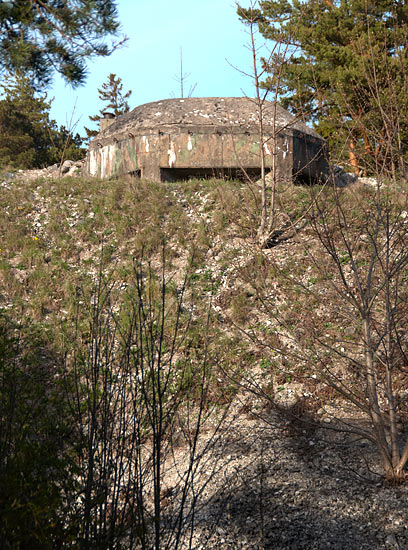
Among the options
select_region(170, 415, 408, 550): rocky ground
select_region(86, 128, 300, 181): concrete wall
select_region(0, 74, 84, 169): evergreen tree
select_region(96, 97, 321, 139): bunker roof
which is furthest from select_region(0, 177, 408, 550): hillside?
select_region(0, 74, 84, 169): evergreen tree

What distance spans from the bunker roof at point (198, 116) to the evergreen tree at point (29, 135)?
1276cm

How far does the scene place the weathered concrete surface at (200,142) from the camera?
13.2 meters

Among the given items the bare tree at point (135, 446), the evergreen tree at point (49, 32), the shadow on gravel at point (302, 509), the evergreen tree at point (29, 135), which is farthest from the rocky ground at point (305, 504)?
the evergreen tree at point (29, 135)

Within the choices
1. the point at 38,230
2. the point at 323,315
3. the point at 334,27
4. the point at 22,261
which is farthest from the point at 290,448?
the point at 334,27

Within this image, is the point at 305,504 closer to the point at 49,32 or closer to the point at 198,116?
the point at 49,32

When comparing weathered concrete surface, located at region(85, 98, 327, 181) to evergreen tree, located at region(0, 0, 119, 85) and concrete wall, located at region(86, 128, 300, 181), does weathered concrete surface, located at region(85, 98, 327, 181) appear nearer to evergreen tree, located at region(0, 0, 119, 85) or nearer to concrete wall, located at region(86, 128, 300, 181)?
concrete wall, located at region(86, 128, 300, 181)

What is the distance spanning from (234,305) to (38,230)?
5184 mm

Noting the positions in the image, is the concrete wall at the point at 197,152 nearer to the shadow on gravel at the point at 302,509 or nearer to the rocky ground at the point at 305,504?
the rocky ground at the point at 305,504

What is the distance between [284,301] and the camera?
8.77 metres

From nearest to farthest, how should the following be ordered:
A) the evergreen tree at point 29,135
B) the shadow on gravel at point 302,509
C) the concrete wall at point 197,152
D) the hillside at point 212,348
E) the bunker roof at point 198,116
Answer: the hillside at point 212,348 < the shadow on gravel at point 302,509 < the concrete wall at point 197,152 < the bunker roof at point 198,116 < the evergreen tree at point 29,135

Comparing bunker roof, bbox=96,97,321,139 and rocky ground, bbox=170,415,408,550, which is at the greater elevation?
bunker roof, bbox=96,97,321,139

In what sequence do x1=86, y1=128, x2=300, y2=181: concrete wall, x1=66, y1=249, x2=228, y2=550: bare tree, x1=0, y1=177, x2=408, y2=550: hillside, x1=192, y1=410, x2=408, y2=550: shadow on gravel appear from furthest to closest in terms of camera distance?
x1=86, y1=128, x2=300, y2=181: concrete wall < x1=192, y1=410, x2=408, y2=550: shadow on gravel < x1=0, y1=177, x2=408, y2=550: hillside < x1=66, y1=249, x2=228, y2=550: bare tree

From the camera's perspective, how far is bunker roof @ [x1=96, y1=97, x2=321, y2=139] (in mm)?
13586

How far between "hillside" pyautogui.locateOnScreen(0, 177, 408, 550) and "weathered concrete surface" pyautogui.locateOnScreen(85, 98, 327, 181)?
92 centimetres
